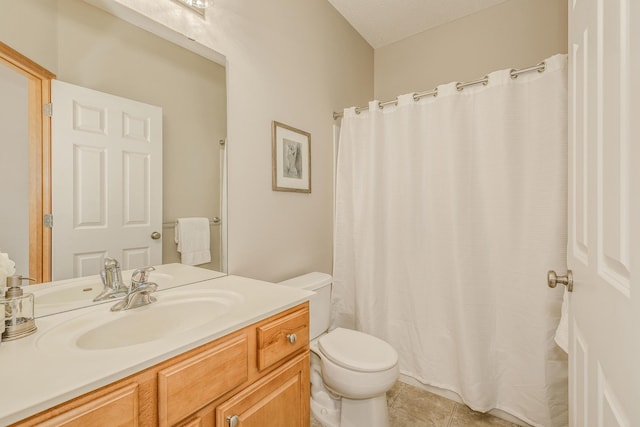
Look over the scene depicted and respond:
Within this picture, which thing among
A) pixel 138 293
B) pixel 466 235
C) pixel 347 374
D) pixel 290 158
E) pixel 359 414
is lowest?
pixel 359 414

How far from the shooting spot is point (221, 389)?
79cm

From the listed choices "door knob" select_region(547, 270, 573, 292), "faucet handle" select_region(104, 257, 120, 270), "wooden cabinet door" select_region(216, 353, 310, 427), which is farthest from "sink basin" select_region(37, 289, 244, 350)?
"door knob" select_region(547, 270, 573, 292)

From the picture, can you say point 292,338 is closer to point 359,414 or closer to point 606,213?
point 359,414

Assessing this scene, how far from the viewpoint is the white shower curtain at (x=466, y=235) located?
1.44 m

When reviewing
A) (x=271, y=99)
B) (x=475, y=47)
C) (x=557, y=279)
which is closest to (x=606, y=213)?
(x=557, y=279)

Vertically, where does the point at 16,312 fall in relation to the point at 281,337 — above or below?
above

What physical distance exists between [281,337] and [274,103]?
1.24 meters

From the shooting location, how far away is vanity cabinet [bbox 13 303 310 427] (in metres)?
0.58

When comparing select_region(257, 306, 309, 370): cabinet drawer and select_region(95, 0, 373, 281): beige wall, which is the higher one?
select_region(95, 0, 373, 281): beige wall

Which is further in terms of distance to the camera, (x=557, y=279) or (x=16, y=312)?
(x=557, y=279)

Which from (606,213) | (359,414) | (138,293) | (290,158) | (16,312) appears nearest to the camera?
(606,213)

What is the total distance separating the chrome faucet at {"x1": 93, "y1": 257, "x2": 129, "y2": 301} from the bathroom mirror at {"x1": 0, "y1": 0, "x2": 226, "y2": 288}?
0.16 metres

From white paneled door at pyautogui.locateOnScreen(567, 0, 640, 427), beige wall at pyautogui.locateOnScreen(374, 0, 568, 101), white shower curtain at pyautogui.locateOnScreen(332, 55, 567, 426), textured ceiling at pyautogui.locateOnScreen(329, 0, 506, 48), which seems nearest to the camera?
white paneled door at pyautogui.locateOnScreen(567, 0, 640, 427)

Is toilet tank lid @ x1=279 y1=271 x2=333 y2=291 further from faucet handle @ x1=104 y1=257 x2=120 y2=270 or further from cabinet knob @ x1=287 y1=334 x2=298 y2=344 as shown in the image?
faucet handle @ x1=104 y1=257 x2=120 y2=270
